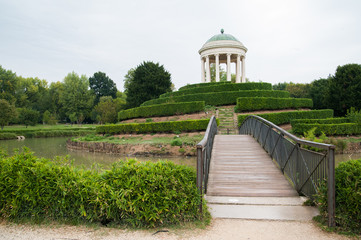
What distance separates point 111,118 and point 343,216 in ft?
139

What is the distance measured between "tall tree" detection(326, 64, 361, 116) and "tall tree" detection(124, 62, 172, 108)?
2618 centimetres

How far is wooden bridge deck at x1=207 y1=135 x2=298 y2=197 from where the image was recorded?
18.2ft

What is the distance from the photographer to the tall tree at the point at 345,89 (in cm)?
2848

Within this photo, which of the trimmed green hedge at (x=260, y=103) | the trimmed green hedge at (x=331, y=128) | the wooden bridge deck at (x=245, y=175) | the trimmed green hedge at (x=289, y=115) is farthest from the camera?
the trimmed green hedge at (x=260, y=103)

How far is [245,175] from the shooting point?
6469mm

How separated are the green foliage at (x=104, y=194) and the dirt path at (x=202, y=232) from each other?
8.2 inches

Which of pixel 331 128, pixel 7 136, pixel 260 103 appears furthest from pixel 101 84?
pixel 331 128

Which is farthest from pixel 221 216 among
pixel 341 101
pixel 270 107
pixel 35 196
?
pixel 341 101

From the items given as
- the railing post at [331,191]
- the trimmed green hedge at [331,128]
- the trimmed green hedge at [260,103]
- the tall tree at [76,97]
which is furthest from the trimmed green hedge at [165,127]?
the tall tree at [76,97]

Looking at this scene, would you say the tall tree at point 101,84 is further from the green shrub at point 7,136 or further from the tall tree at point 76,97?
the green shrub at point 7,136

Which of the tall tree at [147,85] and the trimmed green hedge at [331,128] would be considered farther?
the tall tree at [147,85]

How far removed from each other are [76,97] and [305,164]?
6725cm

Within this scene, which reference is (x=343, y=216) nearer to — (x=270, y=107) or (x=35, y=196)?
(x=35, y=196)

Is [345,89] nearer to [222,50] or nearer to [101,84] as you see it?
[222,50]
